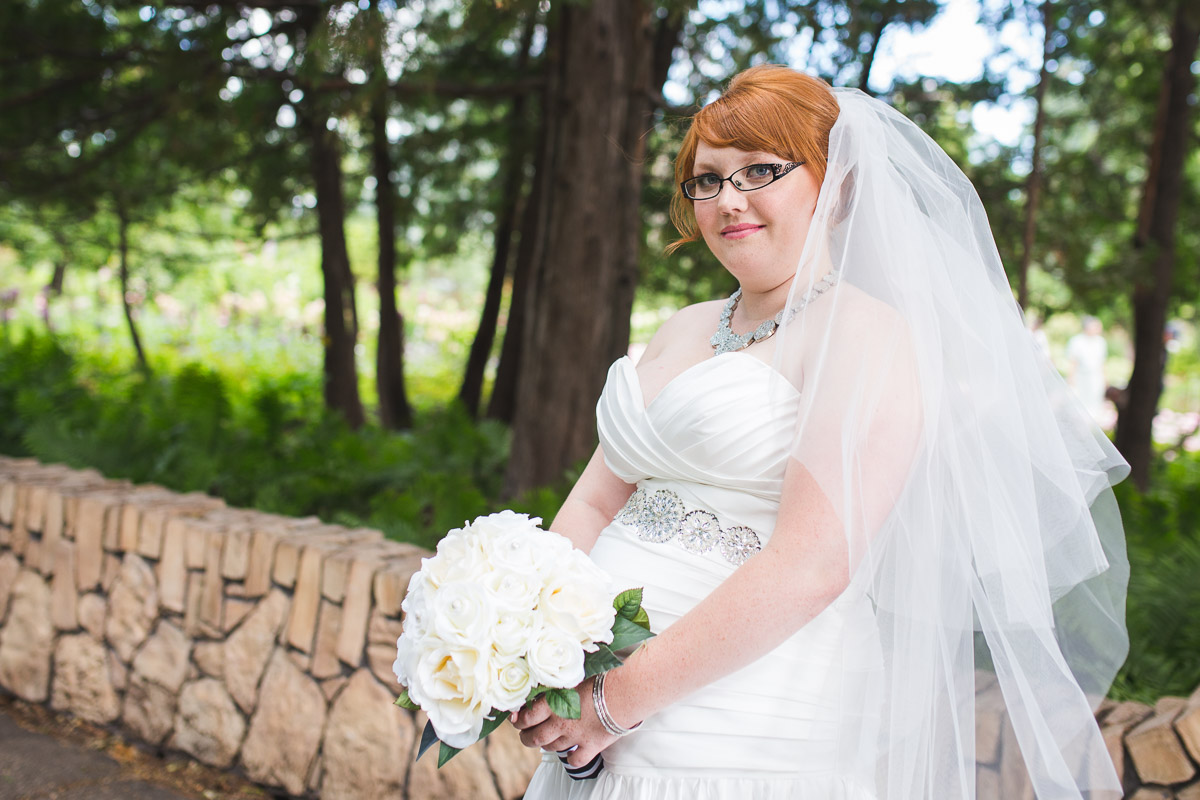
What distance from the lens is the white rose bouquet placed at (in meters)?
1.46

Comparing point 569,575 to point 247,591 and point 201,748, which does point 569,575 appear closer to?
point 247,591

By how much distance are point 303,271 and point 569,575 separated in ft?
63.3

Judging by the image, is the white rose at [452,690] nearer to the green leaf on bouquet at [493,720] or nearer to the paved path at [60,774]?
the green leaf on bouquet at [493,720]

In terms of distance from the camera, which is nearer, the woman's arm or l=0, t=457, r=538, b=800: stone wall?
the woman's arm

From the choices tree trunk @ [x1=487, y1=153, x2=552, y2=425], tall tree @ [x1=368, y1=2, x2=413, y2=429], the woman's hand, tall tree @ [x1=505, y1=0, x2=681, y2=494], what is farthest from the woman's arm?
tree trunk @ [x1=487, y1=153, x2=552, y2=425]

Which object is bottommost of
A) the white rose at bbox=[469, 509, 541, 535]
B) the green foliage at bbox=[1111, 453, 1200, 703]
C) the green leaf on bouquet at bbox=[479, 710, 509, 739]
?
the green foliage at bbox=[1111, 453, 1200, 703]

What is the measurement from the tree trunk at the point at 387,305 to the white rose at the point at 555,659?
7185 millimetres

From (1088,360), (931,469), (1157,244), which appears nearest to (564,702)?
(931,469)

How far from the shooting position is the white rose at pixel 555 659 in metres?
1.46

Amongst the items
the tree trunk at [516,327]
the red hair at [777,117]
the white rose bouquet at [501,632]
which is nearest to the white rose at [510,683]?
the white rose bouquet at [501,632]

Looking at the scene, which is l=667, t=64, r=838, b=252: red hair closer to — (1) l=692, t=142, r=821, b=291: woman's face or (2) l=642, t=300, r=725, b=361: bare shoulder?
(1) l=692, t=142, r=821, b=291: woman's face

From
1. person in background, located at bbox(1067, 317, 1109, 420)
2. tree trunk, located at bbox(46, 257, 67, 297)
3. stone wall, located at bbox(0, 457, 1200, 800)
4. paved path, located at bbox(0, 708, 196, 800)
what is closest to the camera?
stone wall, located at bbox(0, 457, 1200, 800)

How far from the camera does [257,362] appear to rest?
13.9 metres

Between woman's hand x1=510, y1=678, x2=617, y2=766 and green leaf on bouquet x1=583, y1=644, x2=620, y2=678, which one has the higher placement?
green leaf on bouquet x1=583, y1=644, x2=620, y2=678
